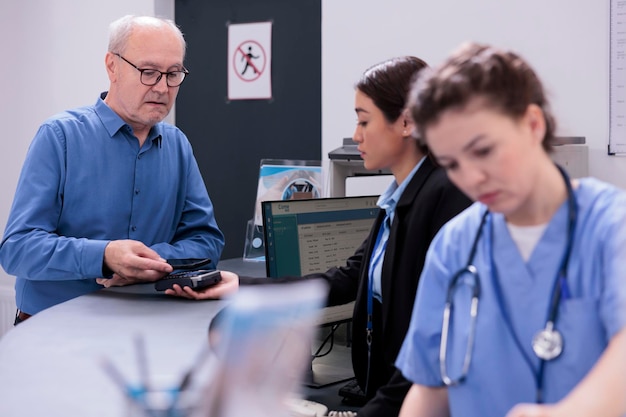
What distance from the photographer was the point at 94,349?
149 cm

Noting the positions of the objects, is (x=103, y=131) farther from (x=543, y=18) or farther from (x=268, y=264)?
(x=543, y=18)

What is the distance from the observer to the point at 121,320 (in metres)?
1.70

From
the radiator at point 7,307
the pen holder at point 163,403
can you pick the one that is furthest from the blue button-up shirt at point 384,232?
the radiator at point 7,307

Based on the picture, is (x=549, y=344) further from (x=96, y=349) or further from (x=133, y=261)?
(x=133, y=261)

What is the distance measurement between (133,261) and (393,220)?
0.67m

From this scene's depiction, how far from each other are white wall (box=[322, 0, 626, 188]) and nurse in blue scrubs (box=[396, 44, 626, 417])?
1.59 metres

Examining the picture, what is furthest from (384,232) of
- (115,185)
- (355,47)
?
(355,47)

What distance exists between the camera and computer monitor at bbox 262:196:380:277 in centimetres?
203

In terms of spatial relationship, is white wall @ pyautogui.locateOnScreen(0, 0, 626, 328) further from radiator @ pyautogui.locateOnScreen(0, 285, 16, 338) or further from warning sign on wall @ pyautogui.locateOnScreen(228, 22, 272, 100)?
warning sign on wall @ pyautogui.locateOnScreen(228, 22, 272, 100)

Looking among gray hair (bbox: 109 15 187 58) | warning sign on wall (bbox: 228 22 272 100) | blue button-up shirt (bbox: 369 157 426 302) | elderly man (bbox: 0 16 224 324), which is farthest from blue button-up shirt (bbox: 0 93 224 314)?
warning sign on wall (bbox: 228 22 272 100)

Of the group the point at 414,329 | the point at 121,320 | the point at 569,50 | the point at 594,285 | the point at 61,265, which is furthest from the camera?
the point at 569,50

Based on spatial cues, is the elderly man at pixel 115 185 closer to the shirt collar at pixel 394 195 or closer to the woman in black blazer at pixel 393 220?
the woman in black blazer at pixel 393 220

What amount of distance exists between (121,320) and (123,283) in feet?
1.24

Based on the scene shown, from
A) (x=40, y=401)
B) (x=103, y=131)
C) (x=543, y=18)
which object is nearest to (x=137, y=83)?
(x=103, y=131)
